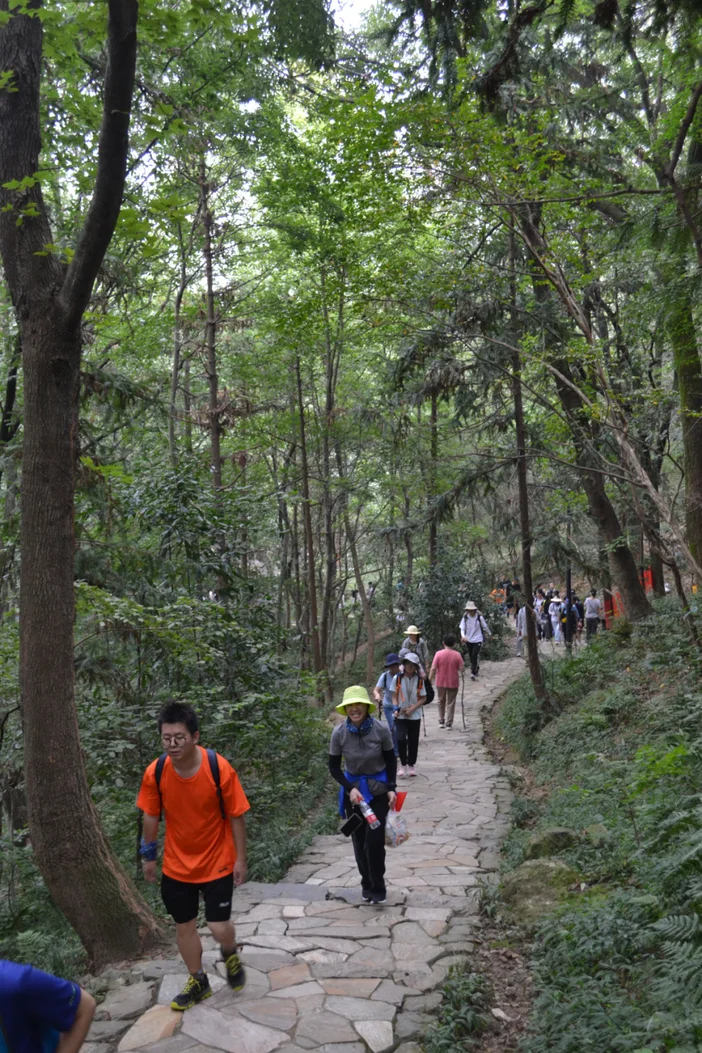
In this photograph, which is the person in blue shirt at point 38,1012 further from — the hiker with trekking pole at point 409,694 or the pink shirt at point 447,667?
the pink shirt at point 447,667

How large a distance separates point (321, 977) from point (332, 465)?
23.2m

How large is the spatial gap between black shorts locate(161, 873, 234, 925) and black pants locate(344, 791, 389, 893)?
6.03 feet

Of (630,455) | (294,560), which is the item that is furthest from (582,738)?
(294,560)

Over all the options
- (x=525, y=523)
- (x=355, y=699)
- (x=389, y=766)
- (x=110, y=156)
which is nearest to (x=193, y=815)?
(x=355, y=699)

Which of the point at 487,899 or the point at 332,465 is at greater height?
the point at 332,465

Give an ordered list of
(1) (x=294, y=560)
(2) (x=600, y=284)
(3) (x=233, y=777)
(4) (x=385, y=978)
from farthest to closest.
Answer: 1. (1) (x=294, y=560)
2. (2) (x=600, y=284)
3. (4) (x=385, y=978)
4. (3) (x=233, y=777)

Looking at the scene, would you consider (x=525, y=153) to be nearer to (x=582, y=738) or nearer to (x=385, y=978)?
(x=582, y=738)

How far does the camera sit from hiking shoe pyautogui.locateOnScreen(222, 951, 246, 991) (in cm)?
486

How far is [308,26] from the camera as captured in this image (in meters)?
9.62

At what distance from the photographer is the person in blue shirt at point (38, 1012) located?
84.7 inches

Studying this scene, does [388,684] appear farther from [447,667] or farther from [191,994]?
[191,994]

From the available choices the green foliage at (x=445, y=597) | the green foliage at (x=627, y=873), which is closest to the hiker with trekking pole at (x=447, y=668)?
the green foliage at (x=627, y=873)

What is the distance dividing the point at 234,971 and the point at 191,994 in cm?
30

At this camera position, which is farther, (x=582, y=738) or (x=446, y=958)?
(x=582, y=738)
